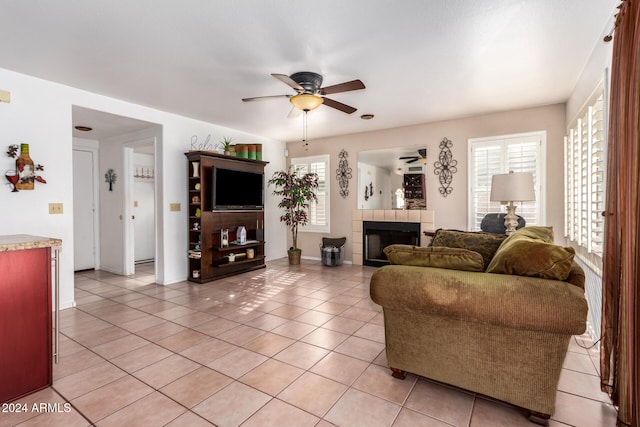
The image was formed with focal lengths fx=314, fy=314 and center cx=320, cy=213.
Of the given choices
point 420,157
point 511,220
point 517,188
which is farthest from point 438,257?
point 420,157

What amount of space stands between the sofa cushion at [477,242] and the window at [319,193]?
353 cm

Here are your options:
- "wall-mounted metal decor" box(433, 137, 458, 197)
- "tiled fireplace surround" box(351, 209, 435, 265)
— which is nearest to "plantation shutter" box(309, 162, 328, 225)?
"tiled fireplace surround" box(351, 209, 435, 265)

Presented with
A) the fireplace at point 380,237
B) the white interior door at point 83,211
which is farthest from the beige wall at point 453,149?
the white interior door at point 83,211

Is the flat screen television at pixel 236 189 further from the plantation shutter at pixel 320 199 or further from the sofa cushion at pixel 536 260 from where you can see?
the sofa cushion at pixel 536 260

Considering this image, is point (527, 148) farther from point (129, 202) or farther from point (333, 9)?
point (129, 202)

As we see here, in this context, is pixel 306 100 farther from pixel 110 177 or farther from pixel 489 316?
pixel 110 177

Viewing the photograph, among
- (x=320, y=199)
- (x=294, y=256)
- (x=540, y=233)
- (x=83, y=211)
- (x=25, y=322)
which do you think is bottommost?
(x=294, y=256)

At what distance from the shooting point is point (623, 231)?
1.59 m

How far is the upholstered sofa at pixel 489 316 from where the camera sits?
5.14ft

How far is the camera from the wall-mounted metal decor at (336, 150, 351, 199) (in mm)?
6137

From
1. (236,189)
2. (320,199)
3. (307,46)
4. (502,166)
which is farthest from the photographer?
(320,199)

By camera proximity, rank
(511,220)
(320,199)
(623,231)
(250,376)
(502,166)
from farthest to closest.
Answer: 1. (320,199)
2. (502,166)
3. (511,220)
4. (250,376)
5. (623,231)

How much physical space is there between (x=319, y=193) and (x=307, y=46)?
3921mm

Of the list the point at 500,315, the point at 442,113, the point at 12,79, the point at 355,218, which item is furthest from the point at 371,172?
the point at 12,79
